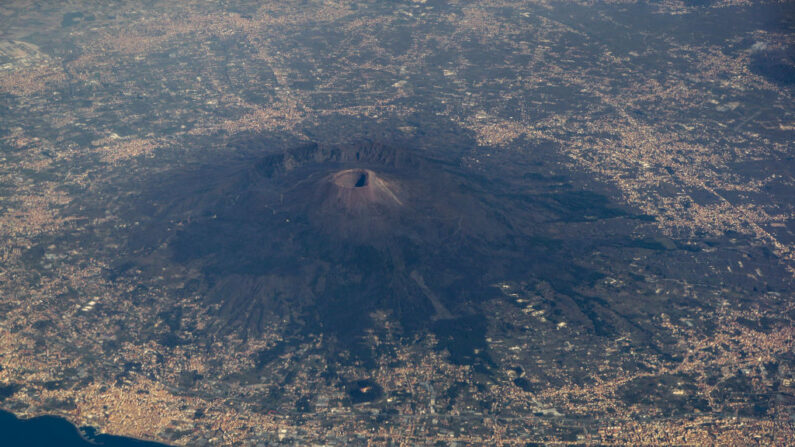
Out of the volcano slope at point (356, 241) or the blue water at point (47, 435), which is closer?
the blue water at point (47, 435)

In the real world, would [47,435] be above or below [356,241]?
below

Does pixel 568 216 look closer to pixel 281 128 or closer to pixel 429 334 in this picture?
pixel 429 334

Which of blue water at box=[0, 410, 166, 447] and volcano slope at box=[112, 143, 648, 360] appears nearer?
blue water at box=[0, 410, 166, 447]

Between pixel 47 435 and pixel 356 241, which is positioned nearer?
pixel 47 435

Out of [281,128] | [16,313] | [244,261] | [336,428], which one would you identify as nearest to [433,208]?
[244,261]
